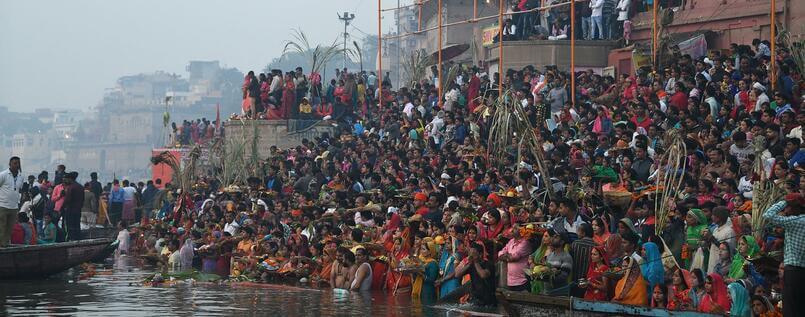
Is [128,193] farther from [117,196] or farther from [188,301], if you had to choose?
[188,301]

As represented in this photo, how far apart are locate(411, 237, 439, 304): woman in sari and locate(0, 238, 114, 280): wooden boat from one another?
639 centimetres

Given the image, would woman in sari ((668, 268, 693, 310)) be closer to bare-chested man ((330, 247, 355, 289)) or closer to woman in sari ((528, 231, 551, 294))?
woman in sari ((528, 231, 551, 294))

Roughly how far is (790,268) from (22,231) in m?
14.4

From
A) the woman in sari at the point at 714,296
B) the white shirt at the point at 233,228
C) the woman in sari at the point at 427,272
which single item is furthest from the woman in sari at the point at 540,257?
the white shirt at the point at 233,228

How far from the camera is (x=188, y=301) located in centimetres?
1953

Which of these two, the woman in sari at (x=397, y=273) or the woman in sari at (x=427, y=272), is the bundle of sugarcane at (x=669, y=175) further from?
the woman in sari at (x=397, y=273)

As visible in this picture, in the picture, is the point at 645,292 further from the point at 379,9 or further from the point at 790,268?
the point at 379,9

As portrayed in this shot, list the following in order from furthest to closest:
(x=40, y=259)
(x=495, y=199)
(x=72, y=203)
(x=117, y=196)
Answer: (x=117, y=196)
(x=72, y=203)
(x=40, y=259)
(x=495, y=199)

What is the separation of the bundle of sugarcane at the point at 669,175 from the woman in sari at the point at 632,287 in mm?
1106

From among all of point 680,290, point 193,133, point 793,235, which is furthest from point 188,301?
point 193,133

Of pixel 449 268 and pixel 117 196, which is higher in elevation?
pixel 117 196

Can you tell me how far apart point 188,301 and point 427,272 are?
3.13 meters

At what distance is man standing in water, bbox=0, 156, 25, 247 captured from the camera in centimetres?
2209

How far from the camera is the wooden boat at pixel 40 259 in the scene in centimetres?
2217
